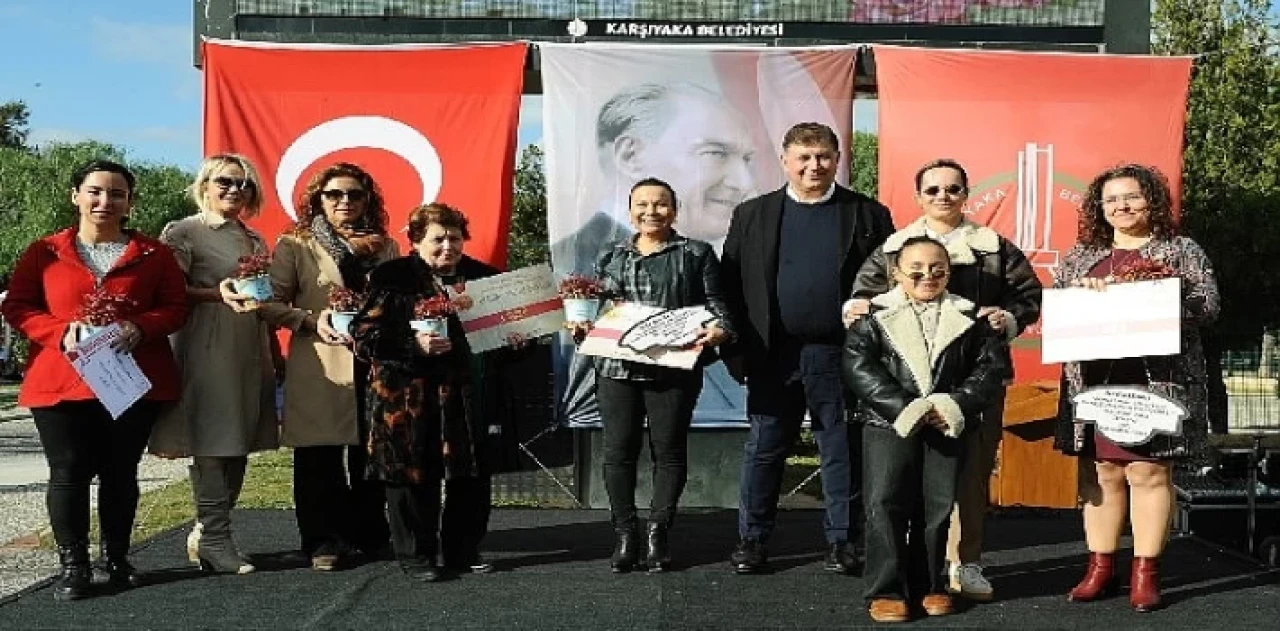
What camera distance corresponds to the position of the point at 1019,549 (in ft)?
20.6

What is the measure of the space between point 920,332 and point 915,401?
0.24 meters

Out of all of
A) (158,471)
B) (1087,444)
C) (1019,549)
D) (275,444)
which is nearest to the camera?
(1087,444)

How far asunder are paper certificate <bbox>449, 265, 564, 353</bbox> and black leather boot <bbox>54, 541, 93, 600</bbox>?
166cm

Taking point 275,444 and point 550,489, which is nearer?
point 275,444

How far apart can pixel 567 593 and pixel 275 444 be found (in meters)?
1.39

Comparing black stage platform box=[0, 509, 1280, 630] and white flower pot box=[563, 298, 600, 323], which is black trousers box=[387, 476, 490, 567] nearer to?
black stage platform box=[0, 509, 1280, 630]

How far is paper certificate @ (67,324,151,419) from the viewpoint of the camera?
4812 mm

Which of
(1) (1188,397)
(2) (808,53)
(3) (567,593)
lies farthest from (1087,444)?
(2) (808,53)

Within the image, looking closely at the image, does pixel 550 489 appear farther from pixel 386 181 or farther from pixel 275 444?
pixel 275 444

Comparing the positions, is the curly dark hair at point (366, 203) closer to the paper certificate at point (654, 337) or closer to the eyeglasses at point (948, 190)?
the paper certificate at point (654, 337)

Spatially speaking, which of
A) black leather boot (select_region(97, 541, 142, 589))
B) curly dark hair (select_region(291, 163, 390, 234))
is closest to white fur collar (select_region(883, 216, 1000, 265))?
curly dark hair (select_region(291, 163, 390, 234))

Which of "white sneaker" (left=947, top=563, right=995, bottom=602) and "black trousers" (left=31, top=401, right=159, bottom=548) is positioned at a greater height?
"black trousers" (left=31, top=401, right=159, bottom=548)

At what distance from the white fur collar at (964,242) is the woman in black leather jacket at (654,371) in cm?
77

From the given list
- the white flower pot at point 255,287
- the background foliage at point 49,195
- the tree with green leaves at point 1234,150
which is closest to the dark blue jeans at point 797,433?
the white flower pot at point 255,287
